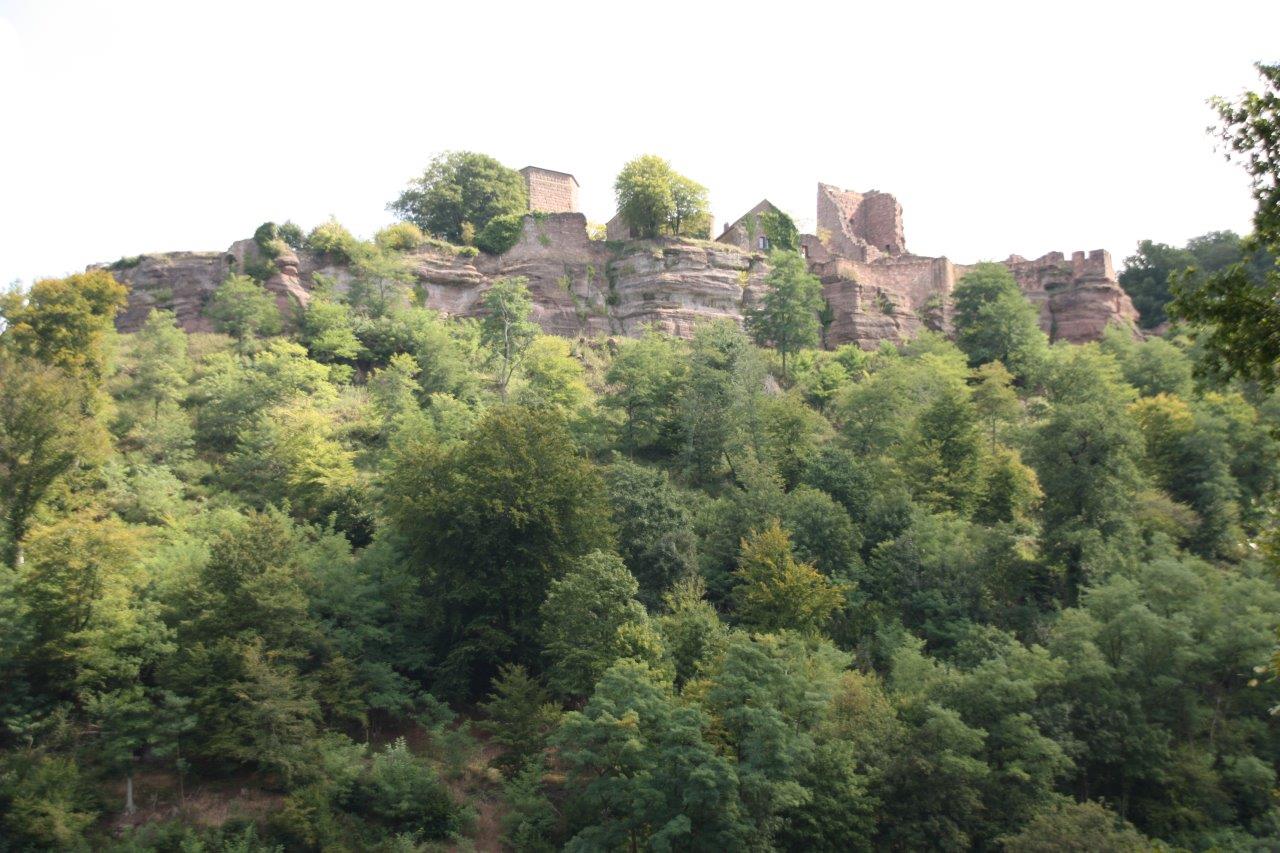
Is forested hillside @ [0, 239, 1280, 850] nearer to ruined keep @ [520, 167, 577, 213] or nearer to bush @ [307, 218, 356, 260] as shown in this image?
bush @ [307, 218, 356, 260]

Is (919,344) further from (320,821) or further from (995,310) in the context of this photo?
(320,821)

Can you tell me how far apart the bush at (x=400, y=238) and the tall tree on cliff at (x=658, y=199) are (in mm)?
9389

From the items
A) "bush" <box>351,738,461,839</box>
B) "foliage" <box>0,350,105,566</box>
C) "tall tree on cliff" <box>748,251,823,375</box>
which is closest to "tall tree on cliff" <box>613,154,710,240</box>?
"tall tree on cliff" <box>748,251,823,375</box>

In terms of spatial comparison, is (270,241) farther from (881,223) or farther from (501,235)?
→ (881,223)

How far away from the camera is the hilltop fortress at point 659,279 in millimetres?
47062

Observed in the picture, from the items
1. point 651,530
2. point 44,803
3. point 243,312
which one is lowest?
point 44,803

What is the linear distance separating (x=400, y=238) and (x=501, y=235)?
4.50 meters

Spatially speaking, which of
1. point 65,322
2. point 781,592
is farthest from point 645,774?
point 65,322

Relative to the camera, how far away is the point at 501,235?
1984 inches

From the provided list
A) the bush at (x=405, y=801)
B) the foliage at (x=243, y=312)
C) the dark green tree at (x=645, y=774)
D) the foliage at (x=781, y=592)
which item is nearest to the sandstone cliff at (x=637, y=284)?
the foliage at (x=243, y=312)

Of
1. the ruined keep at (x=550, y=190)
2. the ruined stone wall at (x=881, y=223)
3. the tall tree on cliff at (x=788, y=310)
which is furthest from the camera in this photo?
the ruined stone wall at (x=881, y=223)

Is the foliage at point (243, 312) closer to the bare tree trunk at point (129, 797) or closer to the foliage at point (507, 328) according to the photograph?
the foliage at point (507, 328)

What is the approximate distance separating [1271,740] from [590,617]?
14.1 meters

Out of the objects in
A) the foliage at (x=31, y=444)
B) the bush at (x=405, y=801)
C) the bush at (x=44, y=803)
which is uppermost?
the foliage at (x=31, y=444)
